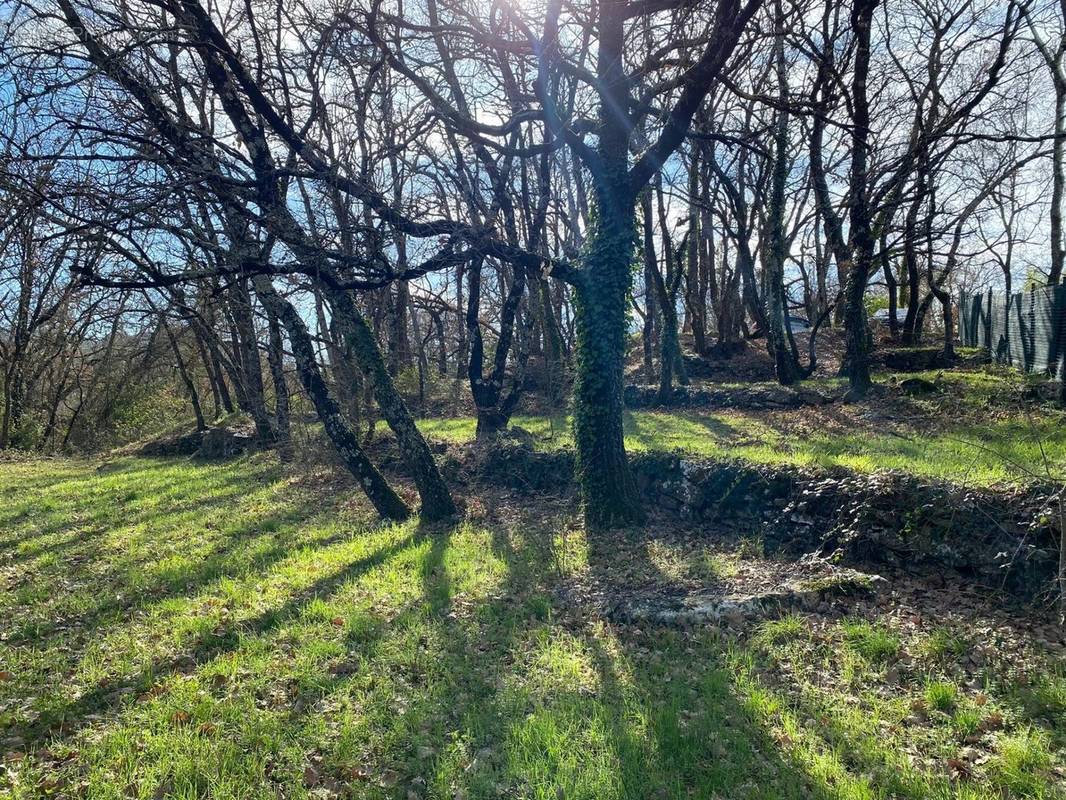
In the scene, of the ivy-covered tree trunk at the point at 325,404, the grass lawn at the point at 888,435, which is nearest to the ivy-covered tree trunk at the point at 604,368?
the grass lawn at the point at 888,435

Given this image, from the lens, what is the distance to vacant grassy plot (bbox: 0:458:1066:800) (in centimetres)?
327

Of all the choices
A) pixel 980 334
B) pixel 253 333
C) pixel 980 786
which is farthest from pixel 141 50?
pixel 980 334

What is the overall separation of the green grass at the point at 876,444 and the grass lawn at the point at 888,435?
0.01 meters

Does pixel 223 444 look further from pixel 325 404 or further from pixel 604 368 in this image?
pixel 604 368

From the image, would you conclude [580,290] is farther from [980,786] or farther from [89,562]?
[89,562]

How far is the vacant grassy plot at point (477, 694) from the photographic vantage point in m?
3.27

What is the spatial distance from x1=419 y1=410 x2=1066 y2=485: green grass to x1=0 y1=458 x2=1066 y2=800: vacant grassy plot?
1.76 meters

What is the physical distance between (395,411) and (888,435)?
7.78 metres

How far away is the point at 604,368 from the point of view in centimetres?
743

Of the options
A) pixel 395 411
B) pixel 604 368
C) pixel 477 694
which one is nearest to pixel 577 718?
pixel 477 694

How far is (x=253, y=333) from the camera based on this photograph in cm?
1391

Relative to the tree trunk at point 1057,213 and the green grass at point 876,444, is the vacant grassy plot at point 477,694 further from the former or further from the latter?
the tree trunk at point 1057,213

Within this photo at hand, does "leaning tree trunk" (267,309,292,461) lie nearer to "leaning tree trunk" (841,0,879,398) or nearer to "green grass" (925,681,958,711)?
"leaning tree trunk" (841,0,879,398)

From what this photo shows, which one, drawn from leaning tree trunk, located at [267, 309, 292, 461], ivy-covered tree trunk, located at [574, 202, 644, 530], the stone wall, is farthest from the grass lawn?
leaning tree trunk, located at [267, 309, 292, 461]
